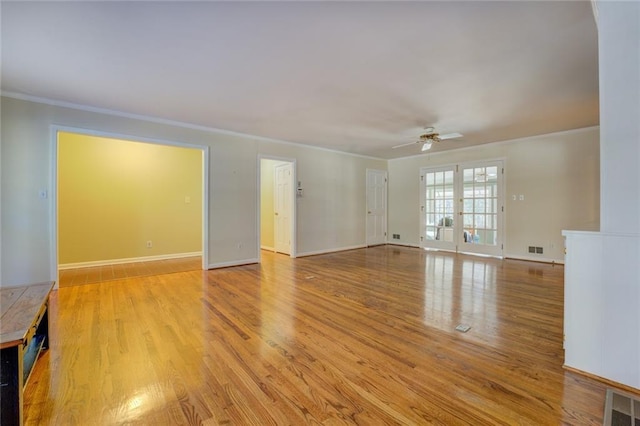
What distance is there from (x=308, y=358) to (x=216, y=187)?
3.77 meters

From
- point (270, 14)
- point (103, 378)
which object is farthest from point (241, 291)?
point (270, 14)

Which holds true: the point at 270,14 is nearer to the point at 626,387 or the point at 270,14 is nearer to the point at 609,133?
the point at 609,133

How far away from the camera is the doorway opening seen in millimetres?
6129

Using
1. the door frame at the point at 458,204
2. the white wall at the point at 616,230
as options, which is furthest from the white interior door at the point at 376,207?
the white wall at the point at 616,230

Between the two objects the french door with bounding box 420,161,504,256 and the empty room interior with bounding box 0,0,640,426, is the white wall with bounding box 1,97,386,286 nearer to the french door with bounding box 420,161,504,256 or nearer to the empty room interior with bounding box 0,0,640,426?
the empty room interior with bounding box 0,0,640,426

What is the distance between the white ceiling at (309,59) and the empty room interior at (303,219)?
0.02m

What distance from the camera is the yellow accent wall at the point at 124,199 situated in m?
5.01

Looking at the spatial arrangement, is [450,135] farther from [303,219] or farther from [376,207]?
[303,219]

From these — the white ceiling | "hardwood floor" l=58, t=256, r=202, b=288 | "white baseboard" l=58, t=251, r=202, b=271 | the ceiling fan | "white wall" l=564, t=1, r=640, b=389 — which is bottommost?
"hardwood floor" l=58, t=256, r=202, b=288

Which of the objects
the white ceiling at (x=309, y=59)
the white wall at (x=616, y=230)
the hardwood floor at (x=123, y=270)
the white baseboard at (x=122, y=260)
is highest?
the white ceiling at (x=309, y=59)

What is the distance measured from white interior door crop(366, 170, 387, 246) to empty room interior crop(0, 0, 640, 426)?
1.70 meters

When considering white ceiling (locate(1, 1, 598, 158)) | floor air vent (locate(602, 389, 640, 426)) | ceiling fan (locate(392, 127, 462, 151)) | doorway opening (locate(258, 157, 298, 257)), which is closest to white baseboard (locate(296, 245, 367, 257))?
doorway opening (locate(258, 157, 298, 257))

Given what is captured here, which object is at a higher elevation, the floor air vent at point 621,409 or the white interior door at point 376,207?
the white interior door at point 376,207

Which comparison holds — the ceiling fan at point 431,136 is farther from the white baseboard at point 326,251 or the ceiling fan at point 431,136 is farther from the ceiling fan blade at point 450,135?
the white baseboard at point 326,251
